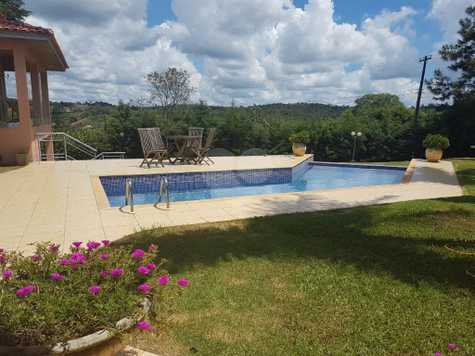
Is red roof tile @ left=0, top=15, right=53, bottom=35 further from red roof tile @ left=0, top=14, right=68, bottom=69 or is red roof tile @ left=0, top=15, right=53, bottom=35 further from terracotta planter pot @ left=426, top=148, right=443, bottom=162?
terracotta planter pot @ left=426, top=148, right=443, bottom=162

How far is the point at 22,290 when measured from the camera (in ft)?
5.00

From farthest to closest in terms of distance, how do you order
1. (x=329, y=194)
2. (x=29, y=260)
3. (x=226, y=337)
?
(x=329, y=194)
(x=226, y=337)
(x=29, y=260)

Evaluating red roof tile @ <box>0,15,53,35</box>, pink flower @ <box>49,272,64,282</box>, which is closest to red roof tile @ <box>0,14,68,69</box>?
red roof tile @ <box>0,15,53,35</box>

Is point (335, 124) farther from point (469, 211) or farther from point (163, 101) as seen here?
point (469, 211)

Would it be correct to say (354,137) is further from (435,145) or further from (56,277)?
(56,277)

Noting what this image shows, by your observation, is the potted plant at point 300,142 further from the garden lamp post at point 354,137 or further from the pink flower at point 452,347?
the pink flower at point 452,347

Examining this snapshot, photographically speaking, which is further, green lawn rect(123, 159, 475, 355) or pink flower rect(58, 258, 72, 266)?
green lawn rect(123, 159, 475, 355)

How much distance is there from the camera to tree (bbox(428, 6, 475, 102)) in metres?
13.3

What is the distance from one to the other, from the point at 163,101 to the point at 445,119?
18.3m

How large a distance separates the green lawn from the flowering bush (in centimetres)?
25

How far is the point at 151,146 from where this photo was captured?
1098 cm

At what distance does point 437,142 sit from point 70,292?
14792 mm

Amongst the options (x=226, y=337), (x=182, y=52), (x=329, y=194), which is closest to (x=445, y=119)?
(x=329, y=194)

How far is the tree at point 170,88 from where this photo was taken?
2388cm
